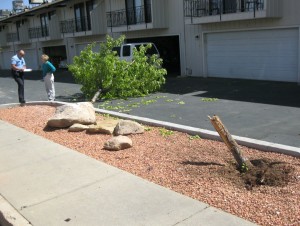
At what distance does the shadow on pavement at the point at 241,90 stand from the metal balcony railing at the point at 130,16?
235 inches

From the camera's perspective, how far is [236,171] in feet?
17.8

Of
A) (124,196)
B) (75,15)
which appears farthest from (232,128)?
(75,15)

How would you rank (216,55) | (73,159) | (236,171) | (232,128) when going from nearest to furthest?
1. (236,171)
2. (73,159)
3. (232,128)
4. (216,55)

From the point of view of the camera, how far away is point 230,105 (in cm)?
1137

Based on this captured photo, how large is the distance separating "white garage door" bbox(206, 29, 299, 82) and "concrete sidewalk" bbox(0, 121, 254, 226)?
37.3ft

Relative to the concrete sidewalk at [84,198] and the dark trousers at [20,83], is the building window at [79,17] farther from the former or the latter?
the concrete sidewalk at [84,198]

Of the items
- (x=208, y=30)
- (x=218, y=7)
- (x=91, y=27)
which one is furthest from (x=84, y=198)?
(x=91, y=27)

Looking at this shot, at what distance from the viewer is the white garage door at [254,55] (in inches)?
609

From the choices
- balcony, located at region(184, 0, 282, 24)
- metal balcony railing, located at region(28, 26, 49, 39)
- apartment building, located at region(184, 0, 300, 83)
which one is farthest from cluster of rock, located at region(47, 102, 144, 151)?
metal balcony railing, located at region(28, 26, 49, 39)

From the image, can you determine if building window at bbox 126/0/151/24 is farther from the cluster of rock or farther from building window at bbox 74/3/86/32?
the cluster of rock

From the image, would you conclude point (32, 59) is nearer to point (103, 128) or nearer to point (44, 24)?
point (44, 24)

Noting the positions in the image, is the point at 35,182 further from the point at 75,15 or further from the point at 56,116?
the point at 75,15

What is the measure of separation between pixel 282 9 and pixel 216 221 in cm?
1315

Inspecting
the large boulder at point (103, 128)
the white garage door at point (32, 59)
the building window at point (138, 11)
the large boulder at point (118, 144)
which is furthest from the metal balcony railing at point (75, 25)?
the large boulder at point (118, 144)
